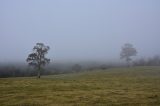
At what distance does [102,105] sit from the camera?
26188mm

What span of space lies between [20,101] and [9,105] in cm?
231

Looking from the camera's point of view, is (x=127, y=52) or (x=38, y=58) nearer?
(x=38, y=58)

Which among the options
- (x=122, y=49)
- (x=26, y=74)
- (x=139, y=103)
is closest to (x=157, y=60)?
(x=122, y=49)

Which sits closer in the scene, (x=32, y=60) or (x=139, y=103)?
(x=139, y=103)

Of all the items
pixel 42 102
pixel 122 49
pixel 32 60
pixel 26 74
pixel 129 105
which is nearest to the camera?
pixel 129 105

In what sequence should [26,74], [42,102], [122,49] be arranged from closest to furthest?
1. [42,102]
2. [26,74]
3. [122,49]

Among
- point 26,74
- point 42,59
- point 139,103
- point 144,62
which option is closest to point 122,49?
point 144,62

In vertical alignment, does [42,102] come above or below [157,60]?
below

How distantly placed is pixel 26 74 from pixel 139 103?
8802 cm

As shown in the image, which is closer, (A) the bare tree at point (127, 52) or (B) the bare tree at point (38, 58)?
(B) the bare tree at point (38, 58)

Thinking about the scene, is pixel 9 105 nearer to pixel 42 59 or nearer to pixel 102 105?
pixel 102 105

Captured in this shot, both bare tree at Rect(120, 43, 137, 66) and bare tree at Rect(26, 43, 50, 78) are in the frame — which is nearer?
bare tree at Rect(26, 43, 50, 78)

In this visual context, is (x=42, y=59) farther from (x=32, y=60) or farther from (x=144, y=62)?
(x=144, y=62)

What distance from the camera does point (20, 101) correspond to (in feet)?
96.2
